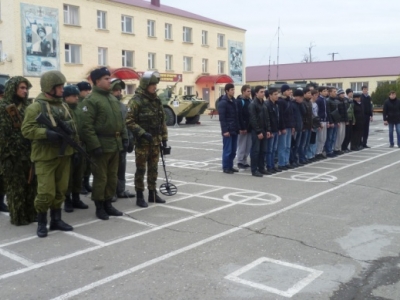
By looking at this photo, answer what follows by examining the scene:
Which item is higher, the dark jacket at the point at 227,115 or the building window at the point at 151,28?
the building window at the point at 151,28

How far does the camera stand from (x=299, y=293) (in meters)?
4.25

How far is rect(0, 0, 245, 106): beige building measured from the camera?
97.0 feet

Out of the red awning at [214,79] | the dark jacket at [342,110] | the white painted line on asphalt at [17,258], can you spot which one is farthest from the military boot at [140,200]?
the red awning at [214,79]

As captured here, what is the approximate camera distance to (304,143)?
12047 millimetres

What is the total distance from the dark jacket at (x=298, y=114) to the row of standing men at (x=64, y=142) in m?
4.70

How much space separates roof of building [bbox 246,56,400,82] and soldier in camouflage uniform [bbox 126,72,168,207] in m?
46.3

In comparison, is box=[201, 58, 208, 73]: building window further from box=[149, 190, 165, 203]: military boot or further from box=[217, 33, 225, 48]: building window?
box=[149, 190, 165, 203]: military boot

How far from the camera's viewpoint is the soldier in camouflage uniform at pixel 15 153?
21.0 feet

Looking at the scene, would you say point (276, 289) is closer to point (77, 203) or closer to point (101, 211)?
point (101, 211)

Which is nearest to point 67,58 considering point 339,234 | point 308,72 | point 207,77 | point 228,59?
point 207,77

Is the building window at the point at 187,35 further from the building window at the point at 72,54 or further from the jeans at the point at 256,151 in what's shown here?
the jeans at the point at 256,151

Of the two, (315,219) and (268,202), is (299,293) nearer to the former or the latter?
(315,219)

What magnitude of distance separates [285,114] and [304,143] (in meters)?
1.34

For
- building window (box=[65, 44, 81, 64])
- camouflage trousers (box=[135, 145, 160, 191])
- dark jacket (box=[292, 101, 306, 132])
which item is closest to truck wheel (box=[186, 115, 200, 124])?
building window (box=[65, 44, 81, 64])
